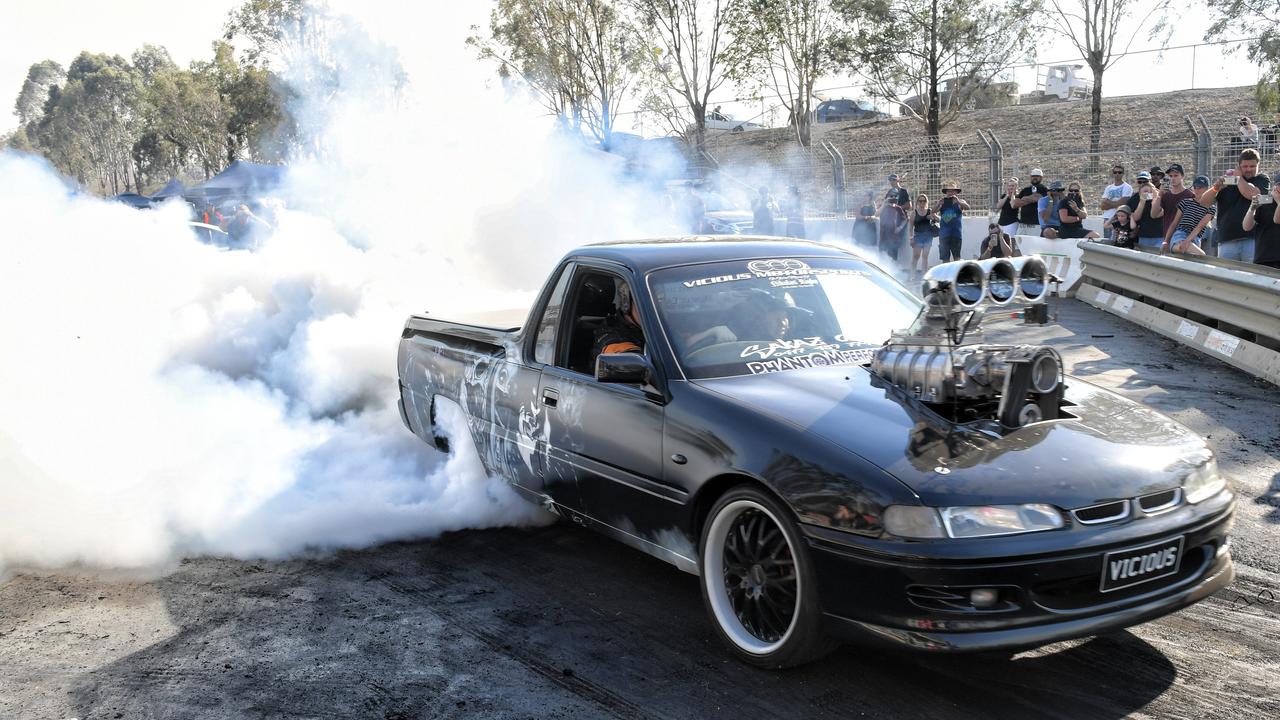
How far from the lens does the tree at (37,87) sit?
166ft

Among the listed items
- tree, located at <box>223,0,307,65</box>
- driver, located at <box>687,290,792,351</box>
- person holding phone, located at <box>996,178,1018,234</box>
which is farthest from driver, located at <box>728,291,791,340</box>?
tree, located at <box>223,0,307,65</box>

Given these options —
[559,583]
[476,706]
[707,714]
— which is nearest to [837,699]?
[707,714]

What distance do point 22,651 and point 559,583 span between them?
216cm

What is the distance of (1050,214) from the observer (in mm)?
15648

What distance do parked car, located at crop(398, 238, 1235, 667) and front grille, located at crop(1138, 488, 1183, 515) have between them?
10 mm

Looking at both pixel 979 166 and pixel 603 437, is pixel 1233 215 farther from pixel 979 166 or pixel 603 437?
pixel 603 437

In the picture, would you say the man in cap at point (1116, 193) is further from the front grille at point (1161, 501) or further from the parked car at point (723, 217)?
the front grille at point (1161, 501)

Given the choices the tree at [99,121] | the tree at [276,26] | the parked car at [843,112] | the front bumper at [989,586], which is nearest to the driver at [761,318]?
the front bumper at [989,586]

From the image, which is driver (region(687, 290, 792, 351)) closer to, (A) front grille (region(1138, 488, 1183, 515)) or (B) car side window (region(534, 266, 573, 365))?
(B) car side window (region(534, 266, 573, 365))

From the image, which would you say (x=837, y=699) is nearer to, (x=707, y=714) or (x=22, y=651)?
(x=707, y=714)

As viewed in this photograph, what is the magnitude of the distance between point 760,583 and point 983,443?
2.90 feet

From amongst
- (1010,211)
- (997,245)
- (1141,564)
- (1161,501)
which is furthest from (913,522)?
(1010,211)

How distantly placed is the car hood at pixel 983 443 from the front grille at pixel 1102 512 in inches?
0.7

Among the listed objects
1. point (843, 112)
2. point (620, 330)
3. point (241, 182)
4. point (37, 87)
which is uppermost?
point (37, 87)
